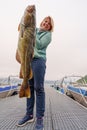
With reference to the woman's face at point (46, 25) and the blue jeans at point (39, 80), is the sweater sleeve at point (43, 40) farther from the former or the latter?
the blue jeans at point (39, 80)

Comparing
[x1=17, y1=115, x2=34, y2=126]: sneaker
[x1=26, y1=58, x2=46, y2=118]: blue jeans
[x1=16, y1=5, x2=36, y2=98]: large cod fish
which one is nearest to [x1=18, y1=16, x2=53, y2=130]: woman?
[x1=26, y1=58, x2=46, y2=118]: blue jeans

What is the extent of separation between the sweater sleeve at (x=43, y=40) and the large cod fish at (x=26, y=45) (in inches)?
8.5

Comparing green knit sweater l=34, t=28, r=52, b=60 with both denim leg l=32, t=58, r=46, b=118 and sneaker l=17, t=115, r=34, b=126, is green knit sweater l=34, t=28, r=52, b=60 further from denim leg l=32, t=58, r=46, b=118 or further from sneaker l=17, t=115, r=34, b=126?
sneaker l=17, t=115, r=34, b=126

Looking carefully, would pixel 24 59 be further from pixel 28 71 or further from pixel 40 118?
pixel 40 118

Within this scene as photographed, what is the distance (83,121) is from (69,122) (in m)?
0.28

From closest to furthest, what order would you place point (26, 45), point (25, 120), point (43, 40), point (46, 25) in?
1. point (26, 45)
2. point (43, 40)
3. point (46, 25)
4. point (25, 120)

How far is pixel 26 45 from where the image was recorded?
3.36 metres

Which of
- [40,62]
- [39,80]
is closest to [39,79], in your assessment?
[39,80]

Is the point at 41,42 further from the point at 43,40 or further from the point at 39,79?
the point at 39,79

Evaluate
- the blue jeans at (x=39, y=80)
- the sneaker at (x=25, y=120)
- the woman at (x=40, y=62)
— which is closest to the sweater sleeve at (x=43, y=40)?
the woman at (x=40, y=62)

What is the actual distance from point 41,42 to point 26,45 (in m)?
0.33

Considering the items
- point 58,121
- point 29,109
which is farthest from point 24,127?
point 58,121

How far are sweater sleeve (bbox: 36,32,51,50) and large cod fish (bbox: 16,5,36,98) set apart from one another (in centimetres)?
22

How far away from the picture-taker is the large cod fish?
10.5ft
